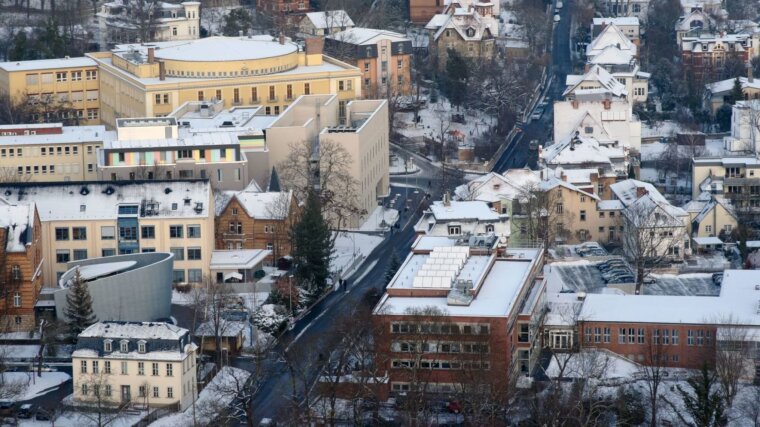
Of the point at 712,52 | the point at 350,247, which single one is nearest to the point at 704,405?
the point at 350,247

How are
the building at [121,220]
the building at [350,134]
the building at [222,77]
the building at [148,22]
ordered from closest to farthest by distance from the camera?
the building at [121,220]
the building at [350,134]
the building at [222,77]
the building at [148,22]

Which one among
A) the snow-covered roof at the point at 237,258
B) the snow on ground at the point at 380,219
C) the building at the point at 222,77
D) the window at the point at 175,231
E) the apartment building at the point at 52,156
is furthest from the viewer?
the building at the point at 222,77

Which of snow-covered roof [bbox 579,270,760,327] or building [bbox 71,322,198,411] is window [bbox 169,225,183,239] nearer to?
building [bbox 71,322,198,411]

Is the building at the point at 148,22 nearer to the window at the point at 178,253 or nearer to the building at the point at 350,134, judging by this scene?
the building at the point at 350,134

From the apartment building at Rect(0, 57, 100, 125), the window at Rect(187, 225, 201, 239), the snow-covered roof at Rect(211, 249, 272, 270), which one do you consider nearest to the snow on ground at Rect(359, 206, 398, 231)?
the snow-covered roof at Rect(211, 249, 272, 270)

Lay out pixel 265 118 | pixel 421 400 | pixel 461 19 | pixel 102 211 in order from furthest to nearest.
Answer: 1. pixel 461 19
2. pixel 265 118
3. pixel 102 211
4. pixel 421 400

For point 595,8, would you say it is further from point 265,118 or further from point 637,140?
point 265,118

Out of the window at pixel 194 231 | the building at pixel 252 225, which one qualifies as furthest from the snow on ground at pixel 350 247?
the window at pixel 194 231

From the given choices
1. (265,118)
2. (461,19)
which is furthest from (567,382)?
(461,19)
